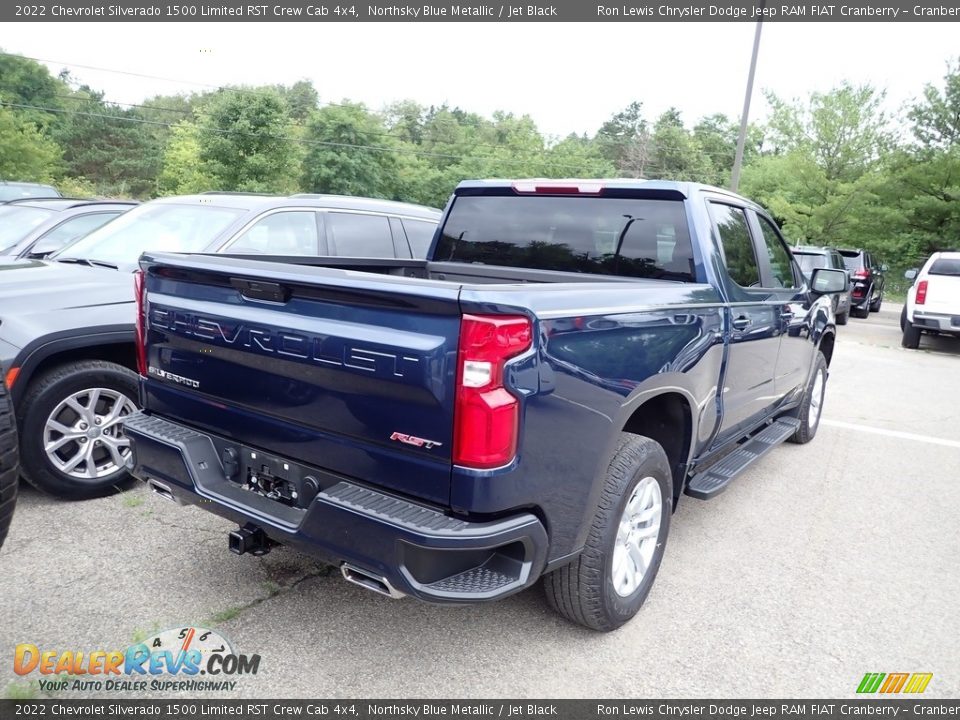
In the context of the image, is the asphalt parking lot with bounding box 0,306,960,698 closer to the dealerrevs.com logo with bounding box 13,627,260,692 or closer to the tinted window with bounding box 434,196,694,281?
the dealerrevs.com logo with bounding box 13,627,260,692

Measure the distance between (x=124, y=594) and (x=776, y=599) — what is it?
3054mm

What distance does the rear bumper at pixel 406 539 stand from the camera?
85.7 inches

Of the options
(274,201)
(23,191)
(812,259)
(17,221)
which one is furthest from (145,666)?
(23,191)

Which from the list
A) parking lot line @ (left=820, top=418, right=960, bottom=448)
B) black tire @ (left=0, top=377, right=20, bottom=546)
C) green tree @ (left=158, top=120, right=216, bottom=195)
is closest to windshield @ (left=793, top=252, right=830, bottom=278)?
parking lot line @ (left=820, top=418, right=960, bottom=448)

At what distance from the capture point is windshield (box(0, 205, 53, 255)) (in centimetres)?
844

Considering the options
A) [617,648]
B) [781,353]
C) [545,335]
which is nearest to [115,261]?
[545,335]

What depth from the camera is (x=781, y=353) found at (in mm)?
4652

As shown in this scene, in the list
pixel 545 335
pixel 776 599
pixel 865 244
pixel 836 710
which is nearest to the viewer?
pixel 545 335

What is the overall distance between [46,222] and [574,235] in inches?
251

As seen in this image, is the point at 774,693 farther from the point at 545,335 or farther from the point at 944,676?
the point at 545,335

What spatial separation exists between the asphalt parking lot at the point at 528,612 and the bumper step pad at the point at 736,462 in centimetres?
42

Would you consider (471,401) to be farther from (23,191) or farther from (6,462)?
(23,191)

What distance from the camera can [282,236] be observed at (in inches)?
208

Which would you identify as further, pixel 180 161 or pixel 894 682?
pixel 180 161
